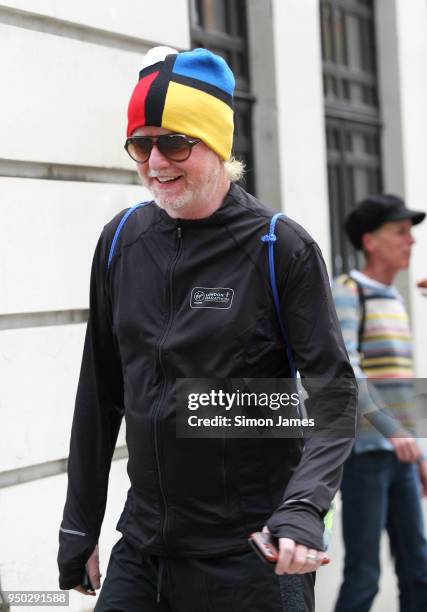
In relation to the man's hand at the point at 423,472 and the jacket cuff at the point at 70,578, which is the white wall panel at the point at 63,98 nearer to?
the jacket cuff at the point at 70,578

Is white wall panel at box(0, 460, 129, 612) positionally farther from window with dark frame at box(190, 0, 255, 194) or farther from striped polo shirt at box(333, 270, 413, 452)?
window with dark frame at box(190, 0, 255, 194)

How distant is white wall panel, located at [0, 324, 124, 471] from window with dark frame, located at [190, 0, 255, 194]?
2.14 m

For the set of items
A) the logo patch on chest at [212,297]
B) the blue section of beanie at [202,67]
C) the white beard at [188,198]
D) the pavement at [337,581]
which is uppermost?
the blue section of beanie at [202,67]

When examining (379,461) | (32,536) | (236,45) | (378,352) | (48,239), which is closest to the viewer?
(32,536)

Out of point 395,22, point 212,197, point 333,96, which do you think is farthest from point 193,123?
point 395,22

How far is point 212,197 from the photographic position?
2885mm

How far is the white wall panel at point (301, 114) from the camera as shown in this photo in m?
6.27

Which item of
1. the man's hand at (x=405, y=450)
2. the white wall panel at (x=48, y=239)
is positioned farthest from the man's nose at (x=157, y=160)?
the man's hand at (x=405, y=450)

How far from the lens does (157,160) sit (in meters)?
2.84

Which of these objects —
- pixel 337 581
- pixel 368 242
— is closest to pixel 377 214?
pixel 368 242

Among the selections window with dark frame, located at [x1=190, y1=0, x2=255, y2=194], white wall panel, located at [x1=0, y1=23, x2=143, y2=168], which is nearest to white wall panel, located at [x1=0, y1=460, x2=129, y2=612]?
white wall panel, located at [x1=0, y1=23, x2=143, y2=168]

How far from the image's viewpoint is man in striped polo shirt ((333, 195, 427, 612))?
4.87 m

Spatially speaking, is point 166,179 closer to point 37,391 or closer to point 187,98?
point 187,98

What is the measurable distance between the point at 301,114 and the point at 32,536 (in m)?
3.20
